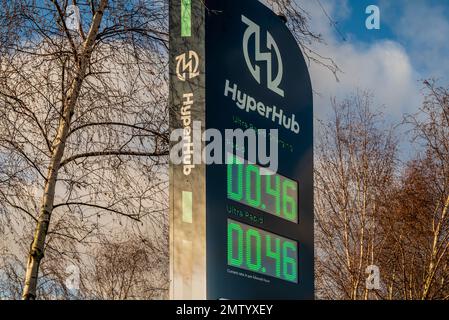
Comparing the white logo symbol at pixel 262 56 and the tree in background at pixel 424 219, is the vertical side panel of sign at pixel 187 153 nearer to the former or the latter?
the white logo symbol at pixel 262 56

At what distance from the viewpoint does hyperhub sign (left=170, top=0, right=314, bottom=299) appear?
32.4ft

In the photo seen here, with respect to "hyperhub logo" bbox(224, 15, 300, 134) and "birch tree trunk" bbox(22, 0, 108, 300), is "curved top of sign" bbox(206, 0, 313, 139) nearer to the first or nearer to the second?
"hyperhub logo" bbox(224, 15, 300, 134)

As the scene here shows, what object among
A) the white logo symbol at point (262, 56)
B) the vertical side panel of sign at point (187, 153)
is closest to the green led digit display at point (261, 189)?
the vertical side panel of sign at point (187, 153)

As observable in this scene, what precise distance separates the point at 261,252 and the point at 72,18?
3474 millimetres

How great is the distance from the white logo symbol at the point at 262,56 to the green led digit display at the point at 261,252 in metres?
1.96

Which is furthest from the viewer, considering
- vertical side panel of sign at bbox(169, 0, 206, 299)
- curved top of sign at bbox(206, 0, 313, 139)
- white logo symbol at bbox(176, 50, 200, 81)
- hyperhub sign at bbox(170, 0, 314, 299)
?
curved top of sign at bbox(206, 0, 313, 139)

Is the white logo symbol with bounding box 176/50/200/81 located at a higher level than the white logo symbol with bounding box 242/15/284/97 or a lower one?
lower

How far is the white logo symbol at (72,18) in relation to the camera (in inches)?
412

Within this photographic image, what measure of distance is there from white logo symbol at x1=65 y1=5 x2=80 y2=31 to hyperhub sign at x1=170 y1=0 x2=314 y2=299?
1.10 m

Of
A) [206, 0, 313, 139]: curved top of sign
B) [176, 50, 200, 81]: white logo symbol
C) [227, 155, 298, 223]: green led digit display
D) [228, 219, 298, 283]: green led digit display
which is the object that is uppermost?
[206, 0, 313, 139]: curved top of sign

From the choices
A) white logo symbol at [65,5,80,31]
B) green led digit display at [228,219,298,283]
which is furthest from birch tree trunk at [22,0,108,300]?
green led digit display at [228,219,298,283]
